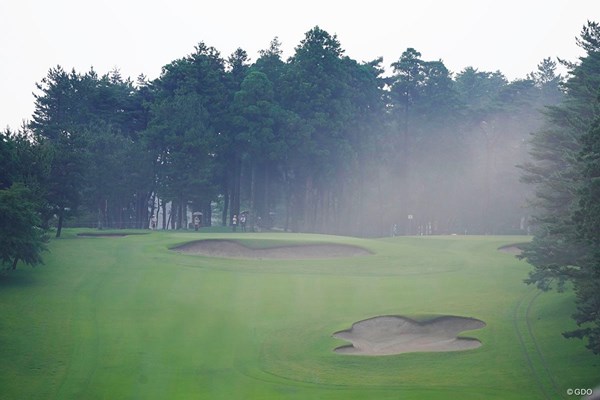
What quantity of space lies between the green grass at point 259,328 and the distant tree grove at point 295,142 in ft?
60.8

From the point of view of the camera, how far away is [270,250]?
6303 centimetres

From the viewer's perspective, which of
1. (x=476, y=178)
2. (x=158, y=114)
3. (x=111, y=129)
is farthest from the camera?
(x=476, y=178)

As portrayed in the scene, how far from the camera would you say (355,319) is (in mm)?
41844

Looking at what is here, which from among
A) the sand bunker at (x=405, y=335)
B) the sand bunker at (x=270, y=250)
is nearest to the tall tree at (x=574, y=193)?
the sand bunker at (x=405, y=335)

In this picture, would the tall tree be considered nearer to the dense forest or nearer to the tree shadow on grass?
the tree shadow on grass

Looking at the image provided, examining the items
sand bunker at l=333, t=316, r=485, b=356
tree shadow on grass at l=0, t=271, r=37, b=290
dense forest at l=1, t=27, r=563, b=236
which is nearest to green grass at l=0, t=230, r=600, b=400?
tree shadow on grass at l=0, t=271, r=37, b=290

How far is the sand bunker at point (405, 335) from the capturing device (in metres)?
37.6

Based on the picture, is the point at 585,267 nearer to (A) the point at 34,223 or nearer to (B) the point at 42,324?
(B) the point at 42,324

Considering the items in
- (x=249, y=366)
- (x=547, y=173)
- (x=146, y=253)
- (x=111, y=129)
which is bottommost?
(x=249, y=366)

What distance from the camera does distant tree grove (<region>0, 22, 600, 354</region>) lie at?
309 ft

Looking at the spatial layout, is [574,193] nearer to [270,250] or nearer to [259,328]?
[259,328]

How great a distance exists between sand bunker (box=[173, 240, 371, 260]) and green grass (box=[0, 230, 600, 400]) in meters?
3.57

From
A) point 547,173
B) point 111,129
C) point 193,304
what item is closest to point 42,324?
point 193,304

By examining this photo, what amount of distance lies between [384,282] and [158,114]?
5247 centimetres
